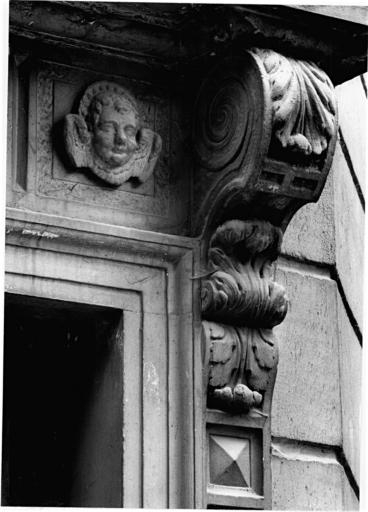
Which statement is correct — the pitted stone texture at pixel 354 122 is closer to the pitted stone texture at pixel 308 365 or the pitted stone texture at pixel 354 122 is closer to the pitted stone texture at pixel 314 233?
the pitted stone texture at pixel 314 233

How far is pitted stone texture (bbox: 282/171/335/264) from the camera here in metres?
5.27

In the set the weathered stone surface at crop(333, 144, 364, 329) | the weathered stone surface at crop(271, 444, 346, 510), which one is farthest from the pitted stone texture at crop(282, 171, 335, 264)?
the weathered stone surface at crop(271, 444, 346, 510)

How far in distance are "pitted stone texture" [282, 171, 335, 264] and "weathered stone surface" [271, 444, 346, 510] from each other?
0.52 meters

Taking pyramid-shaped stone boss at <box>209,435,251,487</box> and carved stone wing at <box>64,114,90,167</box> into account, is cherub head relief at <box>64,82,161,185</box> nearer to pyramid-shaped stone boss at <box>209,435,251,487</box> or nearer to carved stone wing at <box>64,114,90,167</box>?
carved stone wing at <box>64,114,90,167</box>

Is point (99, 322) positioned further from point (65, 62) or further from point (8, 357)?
point (65, 62)

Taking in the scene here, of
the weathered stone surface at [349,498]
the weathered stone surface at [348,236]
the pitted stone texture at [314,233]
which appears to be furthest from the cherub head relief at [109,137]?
the weathered stone surface at [349,498]

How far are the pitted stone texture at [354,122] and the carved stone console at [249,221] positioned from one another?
779 millimetres

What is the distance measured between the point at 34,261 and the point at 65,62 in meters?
0.51

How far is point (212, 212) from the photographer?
4.82 meters

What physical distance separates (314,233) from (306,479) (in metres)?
0.67

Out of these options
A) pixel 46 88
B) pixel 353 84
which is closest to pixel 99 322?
pixel 46 88

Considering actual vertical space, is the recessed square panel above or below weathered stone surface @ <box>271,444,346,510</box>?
above

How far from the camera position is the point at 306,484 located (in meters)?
5.12

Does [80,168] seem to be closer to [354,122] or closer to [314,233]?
[314,233]
